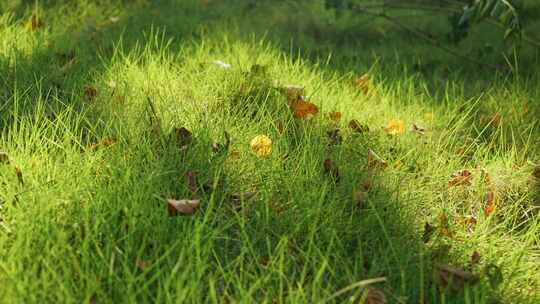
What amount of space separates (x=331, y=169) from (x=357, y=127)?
47cm

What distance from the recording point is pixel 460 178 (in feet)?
6.19

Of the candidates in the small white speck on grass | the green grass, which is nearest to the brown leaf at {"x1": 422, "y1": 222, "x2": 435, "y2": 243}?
the green grass

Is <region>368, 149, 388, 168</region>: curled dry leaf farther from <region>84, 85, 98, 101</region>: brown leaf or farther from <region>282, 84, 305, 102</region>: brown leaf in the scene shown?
<region>84, 85, 98, 101</region>: brown leaf

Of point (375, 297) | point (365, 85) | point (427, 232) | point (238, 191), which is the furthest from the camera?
point (365, 85)

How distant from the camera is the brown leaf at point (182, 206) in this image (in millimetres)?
1404

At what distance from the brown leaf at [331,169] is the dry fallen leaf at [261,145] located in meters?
0.20

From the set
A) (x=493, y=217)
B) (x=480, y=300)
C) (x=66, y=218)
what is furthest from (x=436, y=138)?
(x=66, y=218)

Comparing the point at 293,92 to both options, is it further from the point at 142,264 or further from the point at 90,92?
the point at 142,264

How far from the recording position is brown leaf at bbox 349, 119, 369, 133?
2152 mm

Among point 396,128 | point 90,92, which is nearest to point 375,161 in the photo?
point 396,128

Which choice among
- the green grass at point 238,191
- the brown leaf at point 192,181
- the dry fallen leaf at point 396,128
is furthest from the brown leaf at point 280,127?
the brown leaf at point 192,181

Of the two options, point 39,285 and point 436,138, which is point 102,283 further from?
point 436,138

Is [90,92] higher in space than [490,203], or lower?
higher

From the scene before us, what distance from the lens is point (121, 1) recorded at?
429 cm
